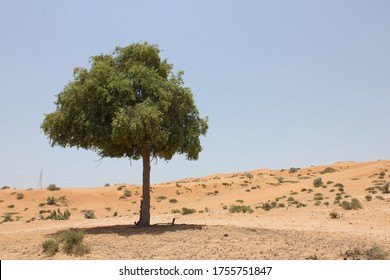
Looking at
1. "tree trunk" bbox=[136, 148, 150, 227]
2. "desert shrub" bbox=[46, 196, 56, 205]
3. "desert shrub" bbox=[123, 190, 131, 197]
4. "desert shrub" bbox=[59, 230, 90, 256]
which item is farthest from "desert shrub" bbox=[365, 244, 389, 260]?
"desert shrub" bbox=[123, 190, 131, 197]

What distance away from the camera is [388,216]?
2658cm

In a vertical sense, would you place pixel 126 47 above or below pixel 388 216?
above

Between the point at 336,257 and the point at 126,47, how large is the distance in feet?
47.5

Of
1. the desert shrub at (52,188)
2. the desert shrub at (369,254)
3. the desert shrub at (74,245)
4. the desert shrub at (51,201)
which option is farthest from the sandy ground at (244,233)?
the desert shrub at (52,188)

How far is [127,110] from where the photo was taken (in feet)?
61.9

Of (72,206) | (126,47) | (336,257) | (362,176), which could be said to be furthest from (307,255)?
(362,176)

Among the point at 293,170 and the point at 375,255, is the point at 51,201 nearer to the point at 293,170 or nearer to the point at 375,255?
the point at 375,255

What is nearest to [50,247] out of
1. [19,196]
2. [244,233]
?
[244,233]

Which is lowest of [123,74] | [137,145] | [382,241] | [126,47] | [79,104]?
[382,241]

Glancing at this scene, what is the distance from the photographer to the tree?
18812 mm

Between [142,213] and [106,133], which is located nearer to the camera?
[106,133]

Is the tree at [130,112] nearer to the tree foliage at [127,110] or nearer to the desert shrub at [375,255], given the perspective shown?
the tree foliage at [127,110]

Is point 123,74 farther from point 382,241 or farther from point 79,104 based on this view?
point 382,241

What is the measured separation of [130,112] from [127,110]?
0.68 ft
